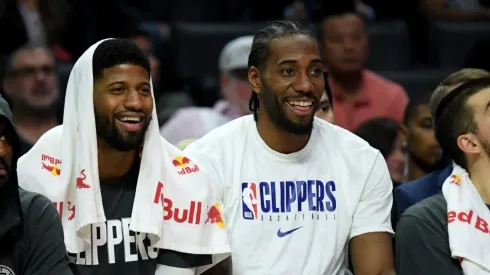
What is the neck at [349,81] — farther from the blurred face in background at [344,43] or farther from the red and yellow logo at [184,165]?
the red and yellow logo at [184,165]

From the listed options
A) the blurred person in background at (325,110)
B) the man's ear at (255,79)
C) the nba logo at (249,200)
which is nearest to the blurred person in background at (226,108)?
the blurred person in background at (325,110)

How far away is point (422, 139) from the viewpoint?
490cm

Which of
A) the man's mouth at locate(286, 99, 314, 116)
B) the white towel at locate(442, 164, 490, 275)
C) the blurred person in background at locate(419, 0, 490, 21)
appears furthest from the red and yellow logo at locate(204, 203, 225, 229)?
the blurred person in background at locate(419, 0, 490, 21)

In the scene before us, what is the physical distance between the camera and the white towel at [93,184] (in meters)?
3.67

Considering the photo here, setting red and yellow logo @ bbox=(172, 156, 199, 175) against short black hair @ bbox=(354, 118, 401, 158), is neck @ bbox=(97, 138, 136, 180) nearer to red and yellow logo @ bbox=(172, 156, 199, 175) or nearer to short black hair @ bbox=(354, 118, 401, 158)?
red and yellow logo @ bbox=(172, 156, 199, 175)

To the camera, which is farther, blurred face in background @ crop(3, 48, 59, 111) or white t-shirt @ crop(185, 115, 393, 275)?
blurred face in background @ crop(3, 48, 59, 111)

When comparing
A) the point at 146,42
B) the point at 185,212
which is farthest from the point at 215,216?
the point at 146,42

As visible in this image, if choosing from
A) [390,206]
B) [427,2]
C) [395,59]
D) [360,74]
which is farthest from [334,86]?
[390,206]

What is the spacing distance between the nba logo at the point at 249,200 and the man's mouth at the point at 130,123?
44 cm

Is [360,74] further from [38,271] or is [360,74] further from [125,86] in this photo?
[38,271]

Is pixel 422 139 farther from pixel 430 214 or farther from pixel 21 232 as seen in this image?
pixel 21 232

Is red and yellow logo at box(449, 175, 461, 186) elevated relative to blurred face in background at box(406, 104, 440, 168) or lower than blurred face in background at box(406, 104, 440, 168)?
elevated

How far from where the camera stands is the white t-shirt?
3.84 m

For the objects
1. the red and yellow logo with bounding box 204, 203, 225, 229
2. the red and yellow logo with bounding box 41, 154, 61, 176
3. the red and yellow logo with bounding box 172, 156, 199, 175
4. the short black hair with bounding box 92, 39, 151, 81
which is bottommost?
the red and yellow logo with bounding box 204, 203, 225, 229
